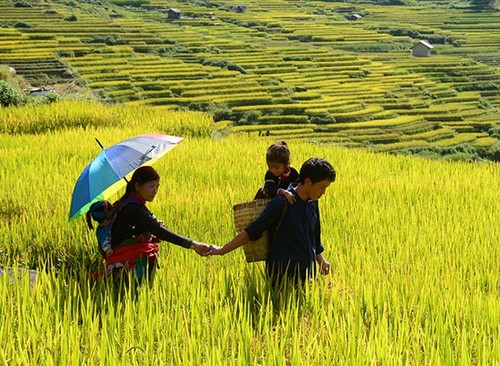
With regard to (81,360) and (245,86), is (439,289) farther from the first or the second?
(245,86)

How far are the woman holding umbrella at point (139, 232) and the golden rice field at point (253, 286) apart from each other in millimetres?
137

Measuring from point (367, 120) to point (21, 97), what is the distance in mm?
17757

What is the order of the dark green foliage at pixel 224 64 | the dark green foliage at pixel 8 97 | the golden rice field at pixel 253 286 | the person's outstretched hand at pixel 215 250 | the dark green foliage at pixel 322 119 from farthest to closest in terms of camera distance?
the dark green foliage at pixel 224 64, the dark green foliage at pixel 322 119, the dark green foliage at pixel 8 97, the person's outstretched hand at pixel 215 250, the golden rice field at pixel 253 286

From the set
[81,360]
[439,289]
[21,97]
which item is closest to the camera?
[81,360]

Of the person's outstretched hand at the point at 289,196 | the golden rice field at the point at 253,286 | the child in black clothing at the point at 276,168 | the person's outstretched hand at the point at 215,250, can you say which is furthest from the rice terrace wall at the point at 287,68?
the person's outstretched hand at the point at 289,196

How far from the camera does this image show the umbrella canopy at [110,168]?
3.18 meters

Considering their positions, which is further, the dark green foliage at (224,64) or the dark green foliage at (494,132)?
the dark green foliage at (224,64)

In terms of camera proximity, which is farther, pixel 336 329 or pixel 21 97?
pixel 21 97

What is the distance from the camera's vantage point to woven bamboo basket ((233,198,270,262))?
119 inches

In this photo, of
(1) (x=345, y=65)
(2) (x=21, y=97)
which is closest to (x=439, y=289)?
(2) (x=21, y=97)

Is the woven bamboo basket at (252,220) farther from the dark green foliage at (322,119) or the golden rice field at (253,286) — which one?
the dark green foliage at (322,119)

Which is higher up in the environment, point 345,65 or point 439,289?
point 439,289

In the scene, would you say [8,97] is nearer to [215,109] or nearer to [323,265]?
[323,265]

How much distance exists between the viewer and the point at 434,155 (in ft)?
76.2
